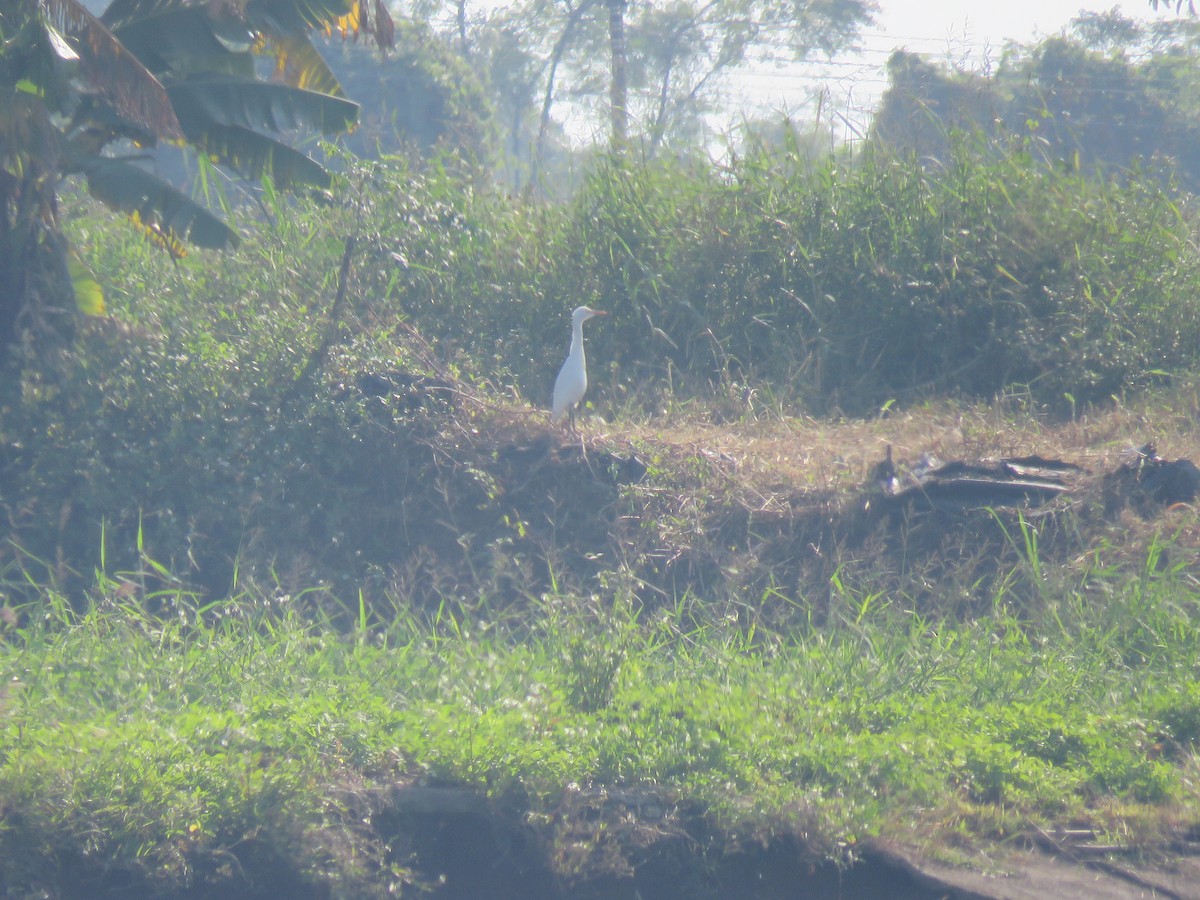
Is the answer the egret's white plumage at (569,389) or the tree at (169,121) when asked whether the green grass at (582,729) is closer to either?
the egret's white plumage at (569,389)

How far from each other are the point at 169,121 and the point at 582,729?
4.11 m

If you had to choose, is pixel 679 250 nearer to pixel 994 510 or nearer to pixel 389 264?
pixel 389 264

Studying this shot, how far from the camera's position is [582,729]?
3631mm

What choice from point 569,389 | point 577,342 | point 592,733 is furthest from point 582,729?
point 577,342

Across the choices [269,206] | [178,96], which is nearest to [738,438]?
[178,96]

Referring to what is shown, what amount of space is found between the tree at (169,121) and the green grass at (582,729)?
2800 mm

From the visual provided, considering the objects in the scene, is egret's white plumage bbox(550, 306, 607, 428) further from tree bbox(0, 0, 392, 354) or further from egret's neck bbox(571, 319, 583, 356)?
tree bbox(0, 0, 392, 354)

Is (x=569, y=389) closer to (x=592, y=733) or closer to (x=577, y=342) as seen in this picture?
(x=577, y=342)

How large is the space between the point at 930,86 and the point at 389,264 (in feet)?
27.7

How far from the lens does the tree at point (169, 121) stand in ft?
20.9

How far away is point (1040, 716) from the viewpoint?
12.5ft

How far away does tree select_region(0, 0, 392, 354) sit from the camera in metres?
6.36

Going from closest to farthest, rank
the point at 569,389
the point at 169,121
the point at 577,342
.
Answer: the point at 169,121 < the point at 569,389 < the point at 577,342

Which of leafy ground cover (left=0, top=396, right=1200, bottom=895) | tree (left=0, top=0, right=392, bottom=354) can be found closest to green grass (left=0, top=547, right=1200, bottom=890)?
leafy ground cover (left=0, top=396, right=1200, bottom=895)
